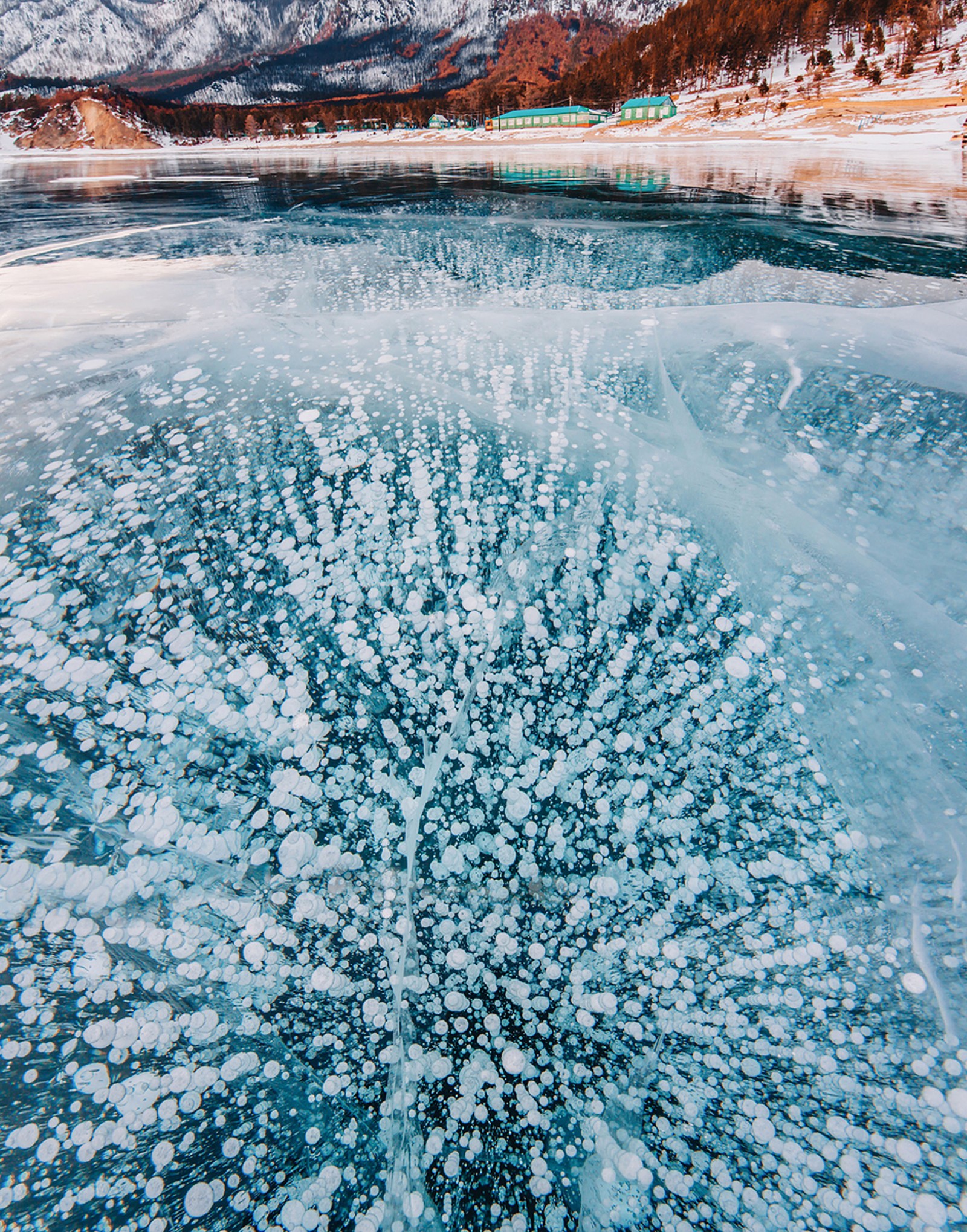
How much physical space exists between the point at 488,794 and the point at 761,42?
86396 millimetres

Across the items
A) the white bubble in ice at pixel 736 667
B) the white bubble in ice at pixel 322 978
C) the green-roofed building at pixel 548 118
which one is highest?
the green-roofed building at pixel 548 118

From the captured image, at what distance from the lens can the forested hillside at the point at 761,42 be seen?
49969 millimetres

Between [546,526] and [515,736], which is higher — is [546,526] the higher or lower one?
the higher one

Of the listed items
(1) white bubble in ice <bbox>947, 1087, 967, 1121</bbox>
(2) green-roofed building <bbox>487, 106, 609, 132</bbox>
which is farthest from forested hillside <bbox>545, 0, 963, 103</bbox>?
(1) white bubble in ice <bbox>947, 1087, 967, 1121</bbox>

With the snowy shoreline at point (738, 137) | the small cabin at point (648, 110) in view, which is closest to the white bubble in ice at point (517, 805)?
the snowy shoreline at point (738, 137)

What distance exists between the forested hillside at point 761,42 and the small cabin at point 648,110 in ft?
30.7

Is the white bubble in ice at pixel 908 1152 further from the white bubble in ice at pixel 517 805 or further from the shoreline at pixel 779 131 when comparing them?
the shoreline at pixel 779 131

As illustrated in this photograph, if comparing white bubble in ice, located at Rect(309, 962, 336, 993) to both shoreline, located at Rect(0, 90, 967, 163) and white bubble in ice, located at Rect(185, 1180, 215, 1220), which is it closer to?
white bubble in ice, located at Rect(185, 1180, 215, 1220)

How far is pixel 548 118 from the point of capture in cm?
6019

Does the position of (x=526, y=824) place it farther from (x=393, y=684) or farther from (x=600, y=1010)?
(x=393, y=684)

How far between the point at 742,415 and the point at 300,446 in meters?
2.80

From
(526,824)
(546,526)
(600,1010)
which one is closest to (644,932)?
(600,1010)

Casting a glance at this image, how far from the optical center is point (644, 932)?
1.54 metres

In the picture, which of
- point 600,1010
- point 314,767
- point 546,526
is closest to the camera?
point 600,1010
